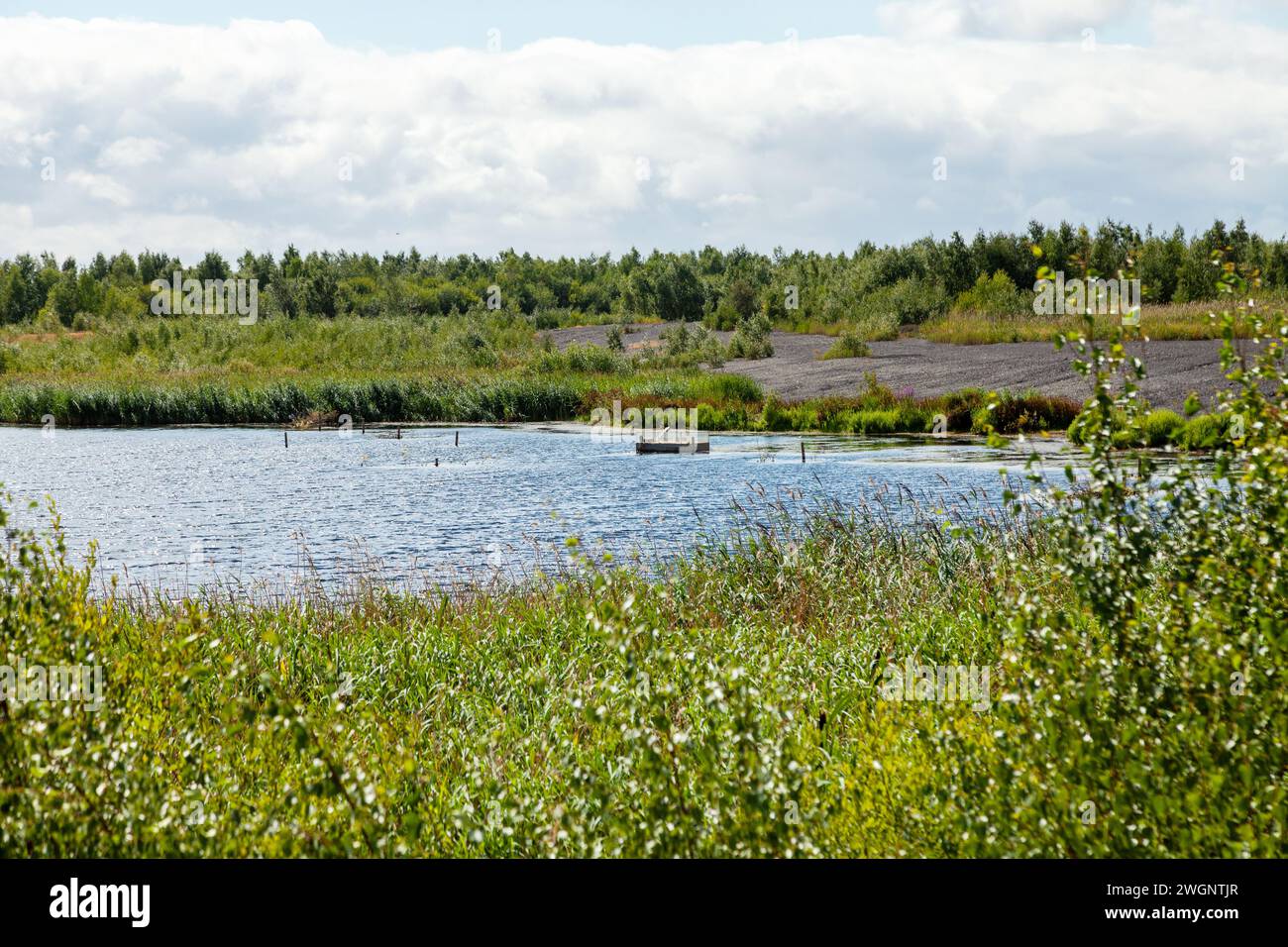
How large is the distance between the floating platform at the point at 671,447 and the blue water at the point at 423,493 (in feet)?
1.85

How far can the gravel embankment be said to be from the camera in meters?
30.7

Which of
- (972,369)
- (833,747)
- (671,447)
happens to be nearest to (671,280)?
(972,369)

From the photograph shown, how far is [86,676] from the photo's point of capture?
14.9ft

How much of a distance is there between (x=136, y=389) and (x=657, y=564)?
36564mm

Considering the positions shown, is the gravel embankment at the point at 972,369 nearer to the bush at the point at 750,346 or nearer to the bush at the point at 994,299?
the bush at the point at 750,346

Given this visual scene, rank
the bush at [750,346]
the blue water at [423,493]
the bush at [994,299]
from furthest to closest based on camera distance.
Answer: the bush at [994,299], the bush at [750,346], the blue water at [423,493]

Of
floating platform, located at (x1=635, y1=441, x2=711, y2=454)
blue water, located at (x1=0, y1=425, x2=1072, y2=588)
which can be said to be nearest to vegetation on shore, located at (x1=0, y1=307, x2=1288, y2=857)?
blue water, located at (x1=0, y1=425, x2=1072, y2=588)

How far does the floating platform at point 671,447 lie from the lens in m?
26.6

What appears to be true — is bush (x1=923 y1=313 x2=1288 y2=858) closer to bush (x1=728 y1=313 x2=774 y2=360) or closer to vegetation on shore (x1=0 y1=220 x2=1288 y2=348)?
vegetation on shore (x1=0 y1=220 x2=1288 y2=348)

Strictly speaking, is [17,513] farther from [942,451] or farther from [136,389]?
[136,389]

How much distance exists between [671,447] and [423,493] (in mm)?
7506

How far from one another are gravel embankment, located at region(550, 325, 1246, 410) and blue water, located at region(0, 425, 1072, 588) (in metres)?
6.32

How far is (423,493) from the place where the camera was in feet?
68.1
